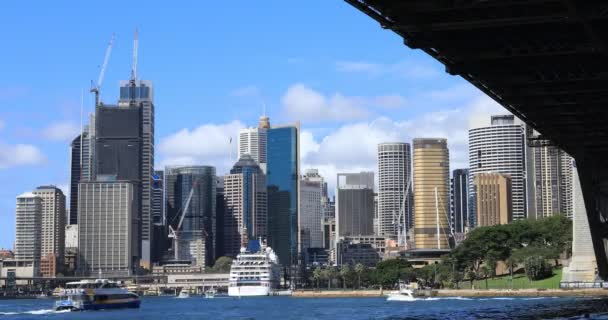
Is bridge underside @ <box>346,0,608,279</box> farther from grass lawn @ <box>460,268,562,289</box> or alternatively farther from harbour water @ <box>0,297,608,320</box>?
grass lawn @ <box>460,268,562,289</box>

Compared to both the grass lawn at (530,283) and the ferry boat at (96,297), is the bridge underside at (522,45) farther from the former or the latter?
the grass lawn at (530,283)

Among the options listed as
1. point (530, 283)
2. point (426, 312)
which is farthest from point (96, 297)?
point (530, 283)

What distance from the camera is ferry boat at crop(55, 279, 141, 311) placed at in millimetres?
156000

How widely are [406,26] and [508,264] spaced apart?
16529 centimetres

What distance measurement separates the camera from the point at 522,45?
41.9 m

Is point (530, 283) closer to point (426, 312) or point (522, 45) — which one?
point (426, 312)

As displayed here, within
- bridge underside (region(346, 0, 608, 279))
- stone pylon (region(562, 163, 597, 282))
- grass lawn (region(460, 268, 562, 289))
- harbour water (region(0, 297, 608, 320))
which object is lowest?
harbour water (region(0, 297, 608, 320))

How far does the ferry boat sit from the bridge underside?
4165 inches

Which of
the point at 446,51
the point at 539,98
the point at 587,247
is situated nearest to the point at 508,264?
the point at 587,247

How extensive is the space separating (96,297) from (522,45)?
401 ft

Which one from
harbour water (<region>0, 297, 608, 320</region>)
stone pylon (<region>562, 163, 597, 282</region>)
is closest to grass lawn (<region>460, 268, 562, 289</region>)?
harbour water (<region>0, 297, 608, 320</region>)

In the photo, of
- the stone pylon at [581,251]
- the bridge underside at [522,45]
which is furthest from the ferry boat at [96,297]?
the bridge underside at [522,45]

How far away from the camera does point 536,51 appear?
42188 millimetres

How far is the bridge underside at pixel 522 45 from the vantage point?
36750mm
